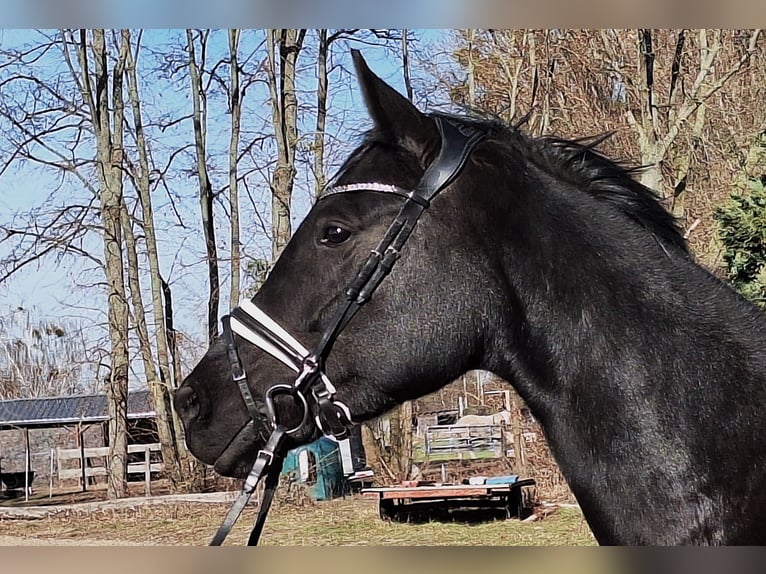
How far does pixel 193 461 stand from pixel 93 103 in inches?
109

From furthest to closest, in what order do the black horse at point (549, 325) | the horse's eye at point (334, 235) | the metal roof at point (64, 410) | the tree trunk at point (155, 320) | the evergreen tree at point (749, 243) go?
1. the tree trunk at point (155, 320)
2. the metal roof at point (64, 410)
3. the evergreen tree at point (749, 243)
4. the horse's eye at point (334, 235)
5. the black horse at point (549, 325)

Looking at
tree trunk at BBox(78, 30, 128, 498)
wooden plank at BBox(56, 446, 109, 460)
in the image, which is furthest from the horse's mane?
wooden plank at BBox(56, 446, 109, 460)

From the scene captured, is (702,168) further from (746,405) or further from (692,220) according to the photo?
(746,405)

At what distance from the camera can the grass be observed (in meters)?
5.20

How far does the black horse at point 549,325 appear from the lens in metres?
1.20

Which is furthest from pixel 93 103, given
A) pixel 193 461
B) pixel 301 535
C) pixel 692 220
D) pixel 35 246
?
pixel 692 220

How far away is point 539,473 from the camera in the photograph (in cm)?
545

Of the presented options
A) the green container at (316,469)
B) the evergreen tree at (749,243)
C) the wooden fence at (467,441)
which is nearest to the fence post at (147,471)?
the green container at (316,469)

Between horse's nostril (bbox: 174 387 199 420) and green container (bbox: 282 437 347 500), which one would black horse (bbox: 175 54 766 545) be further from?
green container (bbox: 282 437 347 500)

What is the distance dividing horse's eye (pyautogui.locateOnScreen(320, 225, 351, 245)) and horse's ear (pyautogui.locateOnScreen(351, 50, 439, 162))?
0.59 feet

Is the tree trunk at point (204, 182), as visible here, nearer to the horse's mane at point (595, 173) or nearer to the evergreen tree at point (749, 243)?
the evergreen tree at point (749, 243)

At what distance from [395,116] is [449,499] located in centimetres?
457

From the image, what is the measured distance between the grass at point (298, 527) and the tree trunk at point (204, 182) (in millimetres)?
1290

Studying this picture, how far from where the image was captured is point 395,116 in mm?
1294
